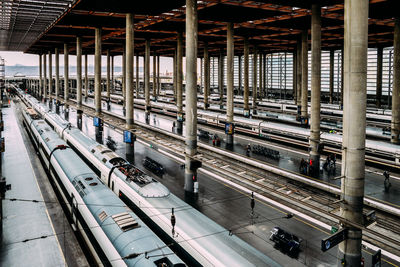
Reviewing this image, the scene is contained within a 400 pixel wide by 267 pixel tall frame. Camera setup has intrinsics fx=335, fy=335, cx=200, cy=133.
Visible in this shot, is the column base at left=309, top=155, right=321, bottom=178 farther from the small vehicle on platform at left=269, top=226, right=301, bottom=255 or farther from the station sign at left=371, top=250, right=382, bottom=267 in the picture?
the station sign at left=371, top=250, right=382, bottom=267

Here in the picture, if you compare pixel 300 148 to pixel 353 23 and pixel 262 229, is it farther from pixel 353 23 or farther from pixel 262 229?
pixel 353 23

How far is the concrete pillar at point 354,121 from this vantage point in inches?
540

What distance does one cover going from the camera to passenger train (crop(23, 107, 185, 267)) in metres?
11.9

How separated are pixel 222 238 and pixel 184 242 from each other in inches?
60.9

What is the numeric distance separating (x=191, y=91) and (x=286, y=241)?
13.6 meters

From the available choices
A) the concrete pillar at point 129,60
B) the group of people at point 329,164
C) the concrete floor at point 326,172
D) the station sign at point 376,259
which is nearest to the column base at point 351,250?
the station sign at point 376,259

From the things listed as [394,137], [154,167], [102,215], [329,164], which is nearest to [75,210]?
[102,215]

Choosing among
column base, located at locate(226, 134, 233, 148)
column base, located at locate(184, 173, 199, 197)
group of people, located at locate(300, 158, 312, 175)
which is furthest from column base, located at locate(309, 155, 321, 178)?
column base, located at locate(226, 134, 233, 148)

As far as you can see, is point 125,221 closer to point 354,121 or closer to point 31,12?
point 354,121

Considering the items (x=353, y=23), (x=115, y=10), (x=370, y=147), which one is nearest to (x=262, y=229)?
(x=353, y=23)

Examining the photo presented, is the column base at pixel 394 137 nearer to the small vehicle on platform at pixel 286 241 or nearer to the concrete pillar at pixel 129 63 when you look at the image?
the small vehicle on platform at pixel 286 241

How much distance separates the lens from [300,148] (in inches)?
1581

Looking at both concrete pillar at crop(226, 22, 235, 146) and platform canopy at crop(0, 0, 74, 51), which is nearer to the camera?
platform canopy at crop(0, 0, 74, 51)

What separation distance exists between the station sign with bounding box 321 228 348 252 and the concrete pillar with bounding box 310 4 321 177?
16752 millimetres
